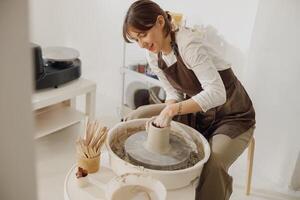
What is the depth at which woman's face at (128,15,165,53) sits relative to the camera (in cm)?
134

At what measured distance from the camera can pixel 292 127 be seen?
1.88 meters

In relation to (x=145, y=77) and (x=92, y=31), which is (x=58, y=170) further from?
(x=92, y=31)

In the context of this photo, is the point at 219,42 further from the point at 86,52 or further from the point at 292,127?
the point at 86,52

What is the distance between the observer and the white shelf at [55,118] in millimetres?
2055

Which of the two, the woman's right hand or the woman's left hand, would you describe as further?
the woman's right hand

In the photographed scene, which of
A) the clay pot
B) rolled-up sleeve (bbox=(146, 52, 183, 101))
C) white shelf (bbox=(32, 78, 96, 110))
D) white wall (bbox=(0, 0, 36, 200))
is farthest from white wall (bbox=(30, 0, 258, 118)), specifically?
white wall (bbox=(0, 0, 36, 200))

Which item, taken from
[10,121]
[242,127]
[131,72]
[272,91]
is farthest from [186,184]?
[131,72]

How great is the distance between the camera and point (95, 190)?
119cm

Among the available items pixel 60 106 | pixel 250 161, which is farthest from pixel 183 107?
pixel 60 106

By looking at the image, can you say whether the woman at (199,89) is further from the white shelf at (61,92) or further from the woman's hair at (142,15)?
the white shelf at (61,92)

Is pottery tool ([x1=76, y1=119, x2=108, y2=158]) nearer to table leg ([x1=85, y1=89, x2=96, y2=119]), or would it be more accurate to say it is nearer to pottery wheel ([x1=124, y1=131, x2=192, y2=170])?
pottery wheel ([x1=124, y1=131, x2=192, y2=170])

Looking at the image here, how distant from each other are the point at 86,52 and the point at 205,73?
170 cm

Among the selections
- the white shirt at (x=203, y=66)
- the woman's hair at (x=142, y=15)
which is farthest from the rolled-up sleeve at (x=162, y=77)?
the woman's hair at (x=142, y=15)

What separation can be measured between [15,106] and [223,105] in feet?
4.27
